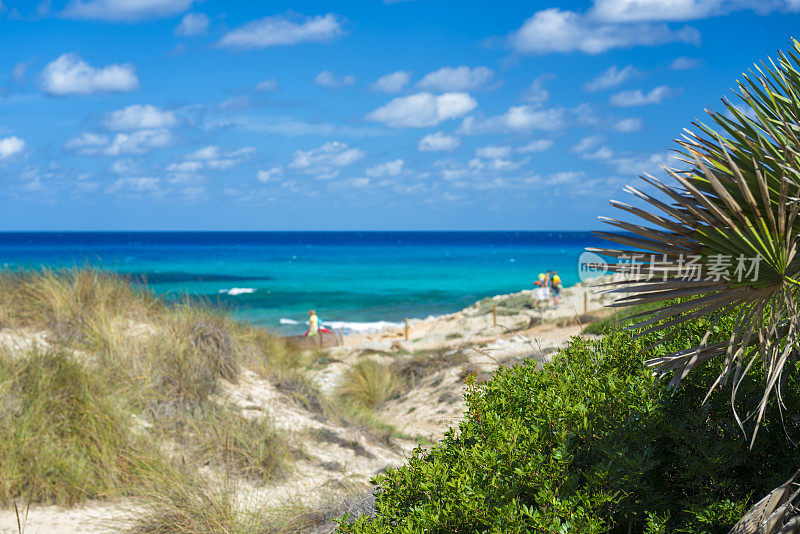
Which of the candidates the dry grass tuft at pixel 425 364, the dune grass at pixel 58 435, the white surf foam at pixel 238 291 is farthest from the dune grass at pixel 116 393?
the white surf foam at pixel 238 291

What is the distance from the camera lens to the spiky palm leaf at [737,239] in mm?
2188

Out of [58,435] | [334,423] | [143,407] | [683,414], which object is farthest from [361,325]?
[683,414]

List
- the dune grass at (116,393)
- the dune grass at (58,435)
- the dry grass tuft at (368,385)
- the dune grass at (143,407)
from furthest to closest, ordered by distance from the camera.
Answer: the dry grass tuft at (368,385) < the dune grass at (116,393) < the dune grass at (58,435) < the dune grass at (143,407)

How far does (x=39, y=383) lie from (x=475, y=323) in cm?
1680

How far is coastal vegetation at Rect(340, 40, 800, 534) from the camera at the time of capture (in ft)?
7.41

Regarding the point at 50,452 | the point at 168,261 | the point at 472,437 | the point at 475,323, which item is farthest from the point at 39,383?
the point at 168,261

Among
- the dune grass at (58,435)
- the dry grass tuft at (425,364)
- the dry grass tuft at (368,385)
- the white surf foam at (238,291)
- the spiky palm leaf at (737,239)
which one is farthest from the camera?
the white surf foam at (238,291)

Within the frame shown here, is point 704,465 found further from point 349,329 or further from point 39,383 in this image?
point 349,329

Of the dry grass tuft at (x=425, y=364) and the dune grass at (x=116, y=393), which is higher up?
the dune grass at (x=116, y=393)

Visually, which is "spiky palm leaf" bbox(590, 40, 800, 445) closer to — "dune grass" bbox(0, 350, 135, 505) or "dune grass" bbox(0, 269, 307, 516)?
"dune grass" bbox(0, 269, 307, 516)

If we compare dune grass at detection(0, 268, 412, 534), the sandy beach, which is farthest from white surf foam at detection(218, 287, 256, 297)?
dune grass at detection(0, 268, 412, 534)

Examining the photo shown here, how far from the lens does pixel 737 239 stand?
7.28 ft

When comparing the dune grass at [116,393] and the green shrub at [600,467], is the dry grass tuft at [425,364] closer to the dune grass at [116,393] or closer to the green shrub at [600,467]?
the dune grass at [116,393]

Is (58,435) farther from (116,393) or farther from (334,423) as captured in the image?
(334,423)
